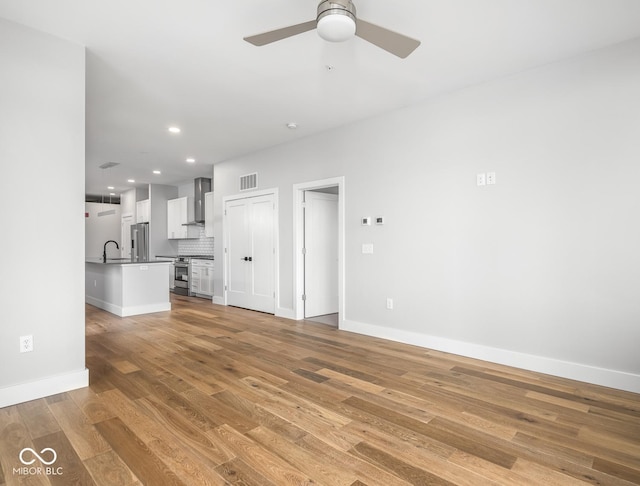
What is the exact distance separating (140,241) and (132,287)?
451 cm

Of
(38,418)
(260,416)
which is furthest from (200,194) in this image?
(260,416)

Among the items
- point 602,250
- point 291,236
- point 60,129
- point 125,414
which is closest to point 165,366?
point 125,414

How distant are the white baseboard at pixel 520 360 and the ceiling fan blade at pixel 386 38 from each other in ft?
9.48

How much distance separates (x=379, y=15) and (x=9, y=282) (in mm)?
3276

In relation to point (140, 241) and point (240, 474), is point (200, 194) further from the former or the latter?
point (240, 474)

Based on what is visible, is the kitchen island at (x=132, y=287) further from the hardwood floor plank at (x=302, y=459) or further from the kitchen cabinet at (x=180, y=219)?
the hardwood floor plank at (x=302, y=459)

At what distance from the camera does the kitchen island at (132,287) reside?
6012mm

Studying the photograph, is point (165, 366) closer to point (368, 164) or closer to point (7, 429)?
point (7, 429)

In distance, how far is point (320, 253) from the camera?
5914 millimetres

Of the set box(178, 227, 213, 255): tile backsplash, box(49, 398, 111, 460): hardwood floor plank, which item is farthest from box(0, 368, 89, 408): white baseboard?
box(178, 227, 213, 255): tile backsplash

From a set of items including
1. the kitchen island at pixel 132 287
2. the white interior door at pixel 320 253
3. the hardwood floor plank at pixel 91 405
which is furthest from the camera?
the kitchen island at pixel 132 287

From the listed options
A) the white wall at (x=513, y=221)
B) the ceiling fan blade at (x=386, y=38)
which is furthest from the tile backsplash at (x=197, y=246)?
the ceiling fan blade at (x=386, y=38)

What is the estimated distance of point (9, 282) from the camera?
8.47 ft

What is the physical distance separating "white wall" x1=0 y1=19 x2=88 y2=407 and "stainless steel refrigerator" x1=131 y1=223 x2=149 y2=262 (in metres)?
7.51
